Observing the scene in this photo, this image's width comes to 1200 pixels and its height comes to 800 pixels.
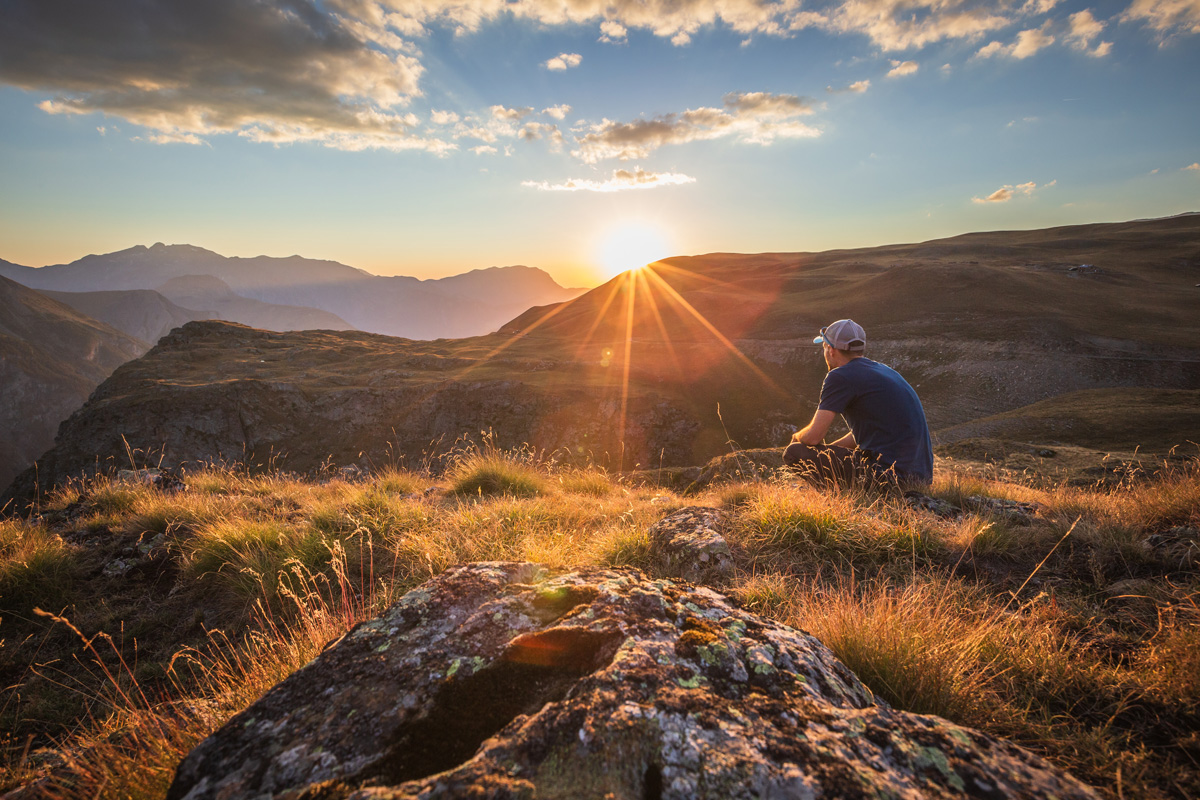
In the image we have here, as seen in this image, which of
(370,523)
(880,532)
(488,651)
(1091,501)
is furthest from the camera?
(1091,501)

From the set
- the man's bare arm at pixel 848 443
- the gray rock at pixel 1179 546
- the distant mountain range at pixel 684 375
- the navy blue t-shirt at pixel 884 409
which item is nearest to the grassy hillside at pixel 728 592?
the gray rock at pixel 1179 546

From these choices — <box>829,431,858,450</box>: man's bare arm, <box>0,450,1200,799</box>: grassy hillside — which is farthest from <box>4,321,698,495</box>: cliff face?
<box>0,450,1200,799</box>: grassy hillside

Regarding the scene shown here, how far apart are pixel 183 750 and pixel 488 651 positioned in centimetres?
140

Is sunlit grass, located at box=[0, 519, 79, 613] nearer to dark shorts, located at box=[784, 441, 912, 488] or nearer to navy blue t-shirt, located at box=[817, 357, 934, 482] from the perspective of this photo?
dark shorts, located at box=[784, 441, 912, 488]

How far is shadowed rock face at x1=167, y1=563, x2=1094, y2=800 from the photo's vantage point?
1.21 meters

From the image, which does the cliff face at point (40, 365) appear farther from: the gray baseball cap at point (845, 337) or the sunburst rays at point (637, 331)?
the gray baseball cap at point (845, 337)

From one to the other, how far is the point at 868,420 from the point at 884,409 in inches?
9.4

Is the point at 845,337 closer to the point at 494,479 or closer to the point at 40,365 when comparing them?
the point at 494,479

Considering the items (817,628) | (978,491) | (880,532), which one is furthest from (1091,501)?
(817,628)

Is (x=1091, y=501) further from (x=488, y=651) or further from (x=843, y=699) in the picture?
(x=488, y=651)

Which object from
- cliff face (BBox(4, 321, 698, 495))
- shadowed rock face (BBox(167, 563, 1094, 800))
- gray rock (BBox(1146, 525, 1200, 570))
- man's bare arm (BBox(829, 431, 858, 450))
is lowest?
cliff face (BBox(4, 321, 698, 495))

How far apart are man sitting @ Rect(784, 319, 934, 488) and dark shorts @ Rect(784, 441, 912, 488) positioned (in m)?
0.01

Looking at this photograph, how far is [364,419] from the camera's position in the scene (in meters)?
41.5

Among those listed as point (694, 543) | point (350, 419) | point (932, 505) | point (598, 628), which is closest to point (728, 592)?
point (694, 543)
